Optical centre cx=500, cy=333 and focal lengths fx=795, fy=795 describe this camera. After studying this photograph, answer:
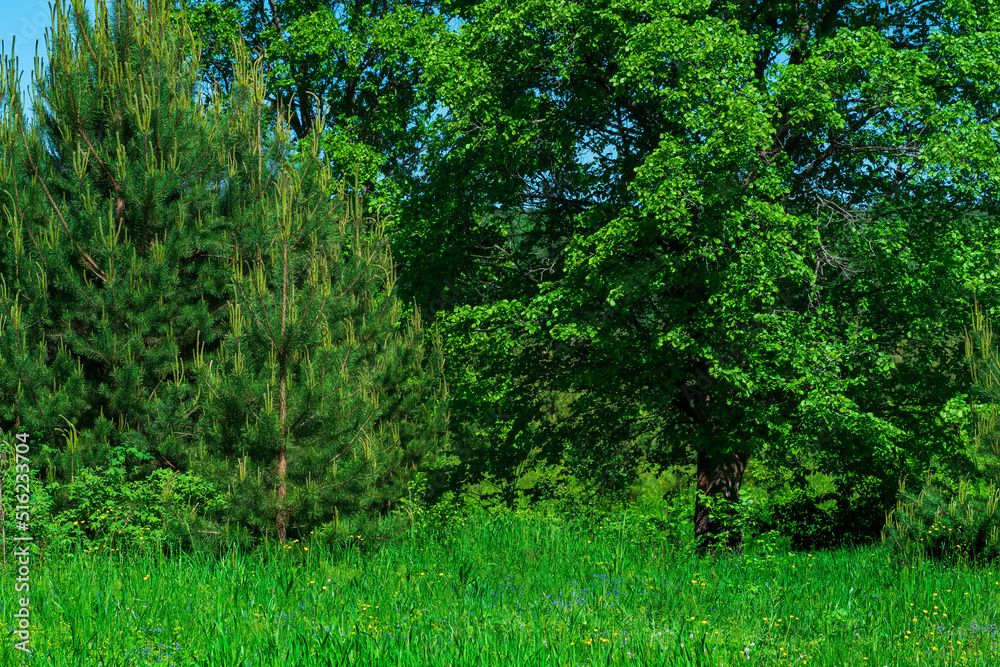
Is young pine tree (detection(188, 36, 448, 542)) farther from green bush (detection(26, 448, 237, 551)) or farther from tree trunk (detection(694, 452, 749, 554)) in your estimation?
tree trunk (detection(694, 452, 749, 554))

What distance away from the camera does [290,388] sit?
289 inches

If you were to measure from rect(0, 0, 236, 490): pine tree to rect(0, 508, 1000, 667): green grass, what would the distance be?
2.03 metres

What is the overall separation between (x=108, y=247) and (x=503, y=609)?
239 inches

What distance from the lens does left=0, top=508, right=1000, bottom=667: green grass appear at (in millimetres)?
4363

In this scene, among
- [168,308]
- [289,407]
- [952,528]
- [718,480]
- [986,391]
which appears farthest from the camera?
[718,480]

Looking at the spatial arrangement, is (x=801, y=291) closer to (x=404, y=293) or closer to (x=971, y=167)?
(x=971, y=167)

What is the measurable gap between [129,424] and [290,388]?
2833 millimetres

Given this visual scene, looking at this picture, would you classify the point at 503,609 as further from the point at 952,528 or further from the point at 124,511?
the point at 952,528

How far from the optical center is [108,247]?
8.63 m

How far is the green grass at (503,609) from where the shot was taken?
14.3 ft

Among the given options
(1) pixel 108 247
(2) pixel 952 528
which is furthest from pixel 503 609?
(1) pixel 108 247

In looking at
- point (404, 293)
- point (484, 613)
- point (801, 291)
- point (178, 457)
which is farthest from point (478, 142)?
point (484, 613)

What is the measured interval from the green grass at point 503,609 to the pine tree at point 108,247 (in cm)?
203

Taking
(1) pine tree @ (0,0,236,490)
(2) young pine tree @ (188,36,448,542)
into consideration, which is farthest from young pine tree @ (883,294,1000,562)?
(1) pine tree @ (0,0,236,490)
